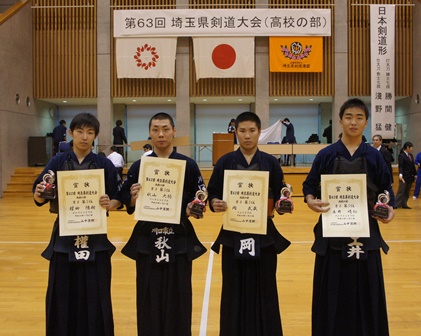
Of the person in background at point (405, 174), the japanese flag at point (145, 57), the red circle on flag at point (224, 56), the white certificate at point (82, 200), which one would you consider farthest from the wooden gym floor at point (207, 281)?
the red circle on flag at point (224, 56)

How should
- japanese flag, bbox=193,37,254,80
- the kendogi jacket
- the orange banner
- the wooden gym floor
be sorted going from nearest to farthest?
the kendogi jacket → the wooden gym floor → japanese flag, bbox=193,37,254,80 → the orange banner

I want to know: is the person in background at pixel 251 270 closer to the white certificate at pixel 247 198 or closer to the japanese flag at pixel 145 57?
the white certificate at pixel 247 198

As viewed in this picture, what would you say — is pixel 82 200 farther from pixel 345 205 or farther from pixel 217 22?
pixel 217 22

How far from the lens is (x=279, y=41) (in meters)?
16.9

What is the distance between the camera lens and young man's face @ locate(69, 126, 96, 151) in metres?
3.14

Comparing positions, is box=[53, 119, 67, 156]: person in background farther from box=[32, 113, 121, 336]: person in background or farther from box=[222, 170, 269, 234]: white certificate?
box=[222, 170, 269, 234]: white certificate

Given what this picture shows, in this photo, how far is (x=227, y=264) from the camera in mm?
3246

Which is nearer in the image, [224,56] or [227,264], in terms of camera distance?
[227,264]

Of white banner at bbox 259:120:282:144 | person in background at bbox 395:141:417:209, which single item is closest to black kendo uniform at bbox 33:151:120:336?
person in background at bbox 395:141:417:209

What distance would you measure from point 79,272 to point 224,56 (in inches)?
574

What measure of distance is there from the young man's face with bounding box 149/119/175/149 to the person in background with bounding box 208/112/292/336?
45cm

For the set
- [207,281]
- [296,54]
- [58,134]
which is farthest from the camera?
[296,54]

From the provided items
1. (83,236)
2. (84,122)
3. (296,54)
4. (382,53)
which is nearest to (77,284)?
(83,236)

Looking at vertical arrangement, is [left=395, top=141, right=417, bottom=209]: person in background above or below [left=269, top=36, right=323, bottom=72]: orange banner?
below
